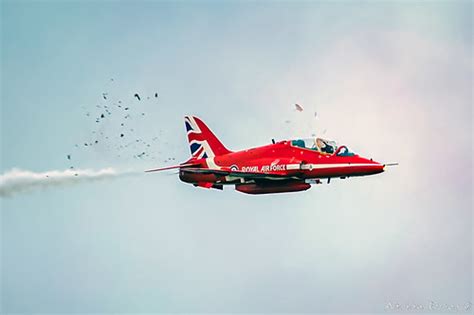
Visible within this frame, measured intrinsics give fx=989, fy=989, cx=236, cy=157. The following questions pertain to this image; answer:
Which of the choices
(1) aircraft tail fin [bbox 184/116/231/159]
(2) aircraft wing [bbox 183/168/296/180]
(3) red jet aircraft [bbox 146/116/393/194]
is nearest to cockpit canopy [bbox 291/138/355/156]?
(3) red jet aircraft [bbox 146/116/393/194]

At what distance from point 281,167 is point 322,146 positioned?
284 cm

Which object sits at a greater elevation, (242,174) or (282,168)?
(282,168)

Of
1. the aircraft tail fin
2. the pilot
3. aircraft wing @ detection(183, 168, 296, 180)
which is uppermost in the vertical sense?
the aircraft tail fin

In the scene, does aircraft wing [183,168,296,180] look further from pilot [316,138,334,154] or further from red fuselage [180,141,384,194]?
pilot [316,138,334,154]

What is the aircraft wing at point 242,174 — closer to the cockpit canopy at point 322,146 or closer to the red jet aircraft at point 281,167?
the red jet aircraft at point 281,167

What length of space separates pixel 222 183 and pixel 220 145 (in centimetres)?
409

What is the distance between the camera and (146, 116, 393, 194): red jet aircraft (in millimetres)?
60250

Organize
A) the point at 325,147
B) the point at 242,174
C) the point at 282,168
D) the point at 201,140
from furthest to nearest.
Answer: the point at 201,140 < the point at 242,174 < the point at 282,168 < the point at 325,147

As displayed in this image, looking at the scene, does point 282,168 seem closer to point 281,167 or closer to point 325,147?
point 281,167

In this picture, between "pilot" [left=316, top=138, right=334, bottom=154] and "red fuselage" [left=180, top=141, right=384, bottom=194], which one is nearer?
"red fuselage" [left=180, top=141, right=384, bottom=194]

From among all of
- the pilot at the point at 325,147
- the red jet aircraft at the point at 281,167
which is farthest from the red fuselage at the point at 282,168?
the pilot at the point at 325,147

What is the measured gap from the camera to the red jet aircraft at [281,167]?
198 ft

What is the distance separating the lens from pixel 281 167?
6122 cm

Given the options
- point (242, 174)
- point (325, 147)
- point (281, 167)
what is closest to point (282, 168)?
point (281, 167)
